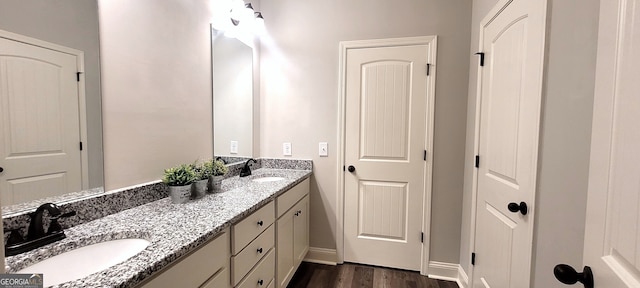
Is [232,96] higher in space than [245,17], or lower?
lower

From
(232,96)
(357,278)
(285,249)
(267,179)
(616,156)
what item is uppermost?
(232,96)

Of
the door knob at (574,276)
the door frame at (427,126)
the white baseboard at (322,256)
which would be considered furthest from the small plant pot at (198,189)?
the door knob at (574,276)

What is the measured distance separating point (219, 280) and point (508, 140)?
5.35 feet

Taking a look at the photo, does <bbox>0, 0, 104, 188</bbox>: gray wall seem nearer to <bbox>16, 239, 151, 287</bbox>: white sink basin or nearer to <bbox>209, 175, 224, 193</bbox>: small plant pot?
<bbox>16, 239, 151, 287</bbox>: white sink basin

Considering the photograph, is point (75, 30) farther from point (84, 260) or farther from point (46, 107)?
point (84, 260)

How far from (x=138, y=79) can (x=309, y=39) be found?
1522mm

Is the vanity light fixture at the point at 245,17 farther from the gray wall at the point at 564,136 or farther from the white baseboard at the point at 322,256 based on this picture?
the white baseboard at the point at 322,256

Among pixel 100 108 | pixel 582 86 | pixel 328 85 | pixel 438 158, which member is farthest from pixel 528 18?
pixel 100 108

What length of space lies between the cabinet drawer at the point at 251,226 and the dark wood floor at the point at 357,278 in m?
0.88

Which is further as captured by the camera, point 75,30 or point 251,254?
point 251,254

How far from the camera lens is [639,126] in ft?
1.61

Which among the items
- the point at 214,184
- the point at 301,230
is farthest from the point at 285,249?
the point at 214,184

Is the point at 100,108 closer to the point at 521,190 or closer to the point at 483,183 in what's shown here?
the point at 521,190

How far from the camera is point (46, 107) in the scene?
98 centimetres
